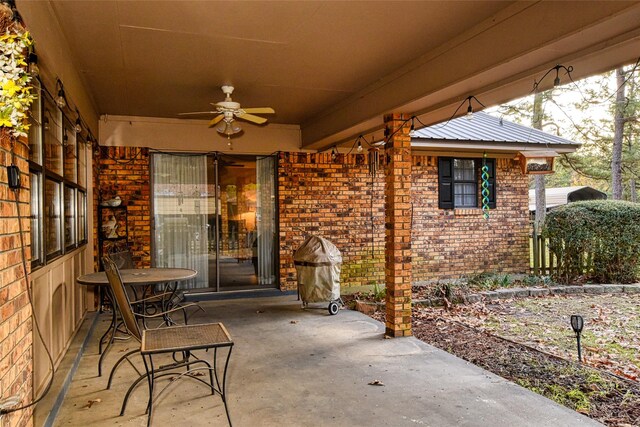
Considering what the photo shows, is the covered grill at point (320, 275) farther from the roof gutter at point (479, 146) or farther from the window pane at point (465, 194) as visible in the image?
the window pane at point (465, 194)

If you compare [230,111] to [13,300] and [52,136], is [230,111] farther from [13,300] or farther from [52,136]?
[13,300]

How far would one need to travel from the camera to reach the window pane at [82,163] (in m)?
5.61

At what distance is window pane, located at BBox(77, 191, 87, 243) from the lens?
218 inches

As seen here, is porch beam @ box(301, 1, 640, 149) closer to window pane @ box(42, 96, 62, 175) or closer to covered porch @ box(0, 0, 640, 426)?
covered porch @ box(0, 0, 640, 426)

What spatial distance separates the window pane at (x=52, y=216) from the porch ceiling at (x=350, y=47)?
4.20ft

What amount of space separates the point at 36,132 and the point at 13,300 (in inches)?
62.6

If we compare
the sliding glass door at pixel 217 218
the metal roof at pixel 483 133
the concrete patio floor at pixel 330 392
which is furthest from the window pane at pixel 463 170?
the concrete patio floor at pixel 330 392

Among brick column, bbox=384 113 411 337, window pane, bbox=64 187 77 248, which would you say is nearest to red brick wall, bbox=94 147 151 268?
window pane, bbox=64 187 77 248

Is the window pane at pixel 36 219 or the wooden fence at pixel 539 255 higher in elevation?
the window pane at pixel 36 219

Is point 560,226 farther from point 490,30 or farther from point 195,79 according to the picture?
point 195,79

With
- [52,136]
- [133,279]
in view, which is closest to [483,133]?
[133,279]

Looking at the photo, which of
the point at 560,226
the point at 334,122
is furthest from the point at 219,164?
the point at 560,226

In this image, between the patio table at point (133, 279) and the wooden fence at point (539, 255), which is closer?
the patio table at point (133, 279)

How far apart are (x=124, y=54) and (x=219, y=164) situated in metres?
3.42
